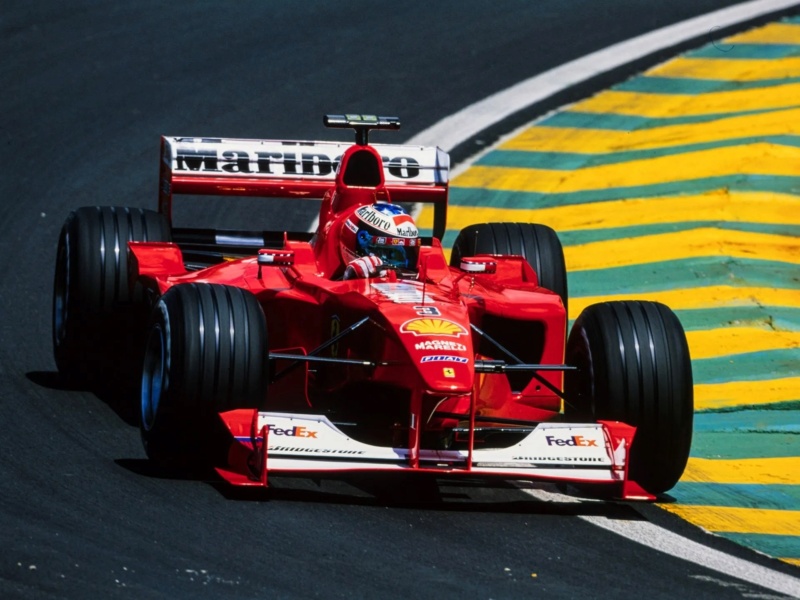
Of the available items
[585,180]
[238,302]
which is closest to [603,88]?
[585,180]

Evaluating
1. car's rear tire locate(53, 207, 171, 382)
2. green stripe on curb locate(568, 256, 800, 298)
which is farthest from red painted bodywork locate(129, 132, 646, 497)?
green stripe on curb locate(568, 256, 800, 298)

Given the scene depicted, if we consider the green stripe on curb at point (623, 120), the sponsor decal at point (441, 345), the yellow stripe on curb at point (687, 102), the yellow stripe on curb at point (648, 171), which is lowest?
the sponsor decal at point (441, 345)

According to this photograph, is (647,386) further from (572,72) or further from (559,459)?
(572,72)

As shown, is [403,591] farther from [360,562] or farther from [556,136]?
[556,136]

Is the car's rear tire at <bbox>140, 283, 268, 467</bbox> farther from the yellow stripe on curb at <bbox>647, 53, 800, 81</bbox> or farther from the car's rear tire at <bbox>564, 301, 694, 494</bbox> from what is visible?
the yellow stripe on curb at <bbox>647, 53, 800, 81</bbox>

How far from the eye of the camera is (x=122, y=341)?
1109cm

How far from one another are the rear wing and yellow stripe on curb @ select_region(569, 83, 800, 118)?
5.37 m

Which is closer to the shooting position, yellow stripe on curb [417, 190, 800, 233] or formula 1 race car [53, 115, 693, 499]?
formula 1 race car [53, 115, 693, 499]

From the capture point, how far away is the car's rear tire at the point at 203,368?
892cm

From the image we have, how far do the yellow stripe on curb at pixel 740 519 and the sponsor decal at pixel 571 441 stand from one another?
593mm

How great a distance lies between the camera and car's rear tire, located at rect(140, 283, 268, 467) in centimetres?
892

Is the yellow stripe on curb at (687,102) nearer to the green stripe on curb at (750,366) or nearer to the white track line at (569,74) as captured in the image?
the white track line at (569,74)

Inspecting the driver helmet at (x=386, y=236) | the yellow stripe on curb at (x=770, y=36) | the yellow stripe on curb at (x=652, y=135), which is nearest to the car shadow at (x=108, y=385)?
the driver helmet at (x=386, y=236)

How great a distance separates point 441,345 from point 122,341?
301 centimetres
